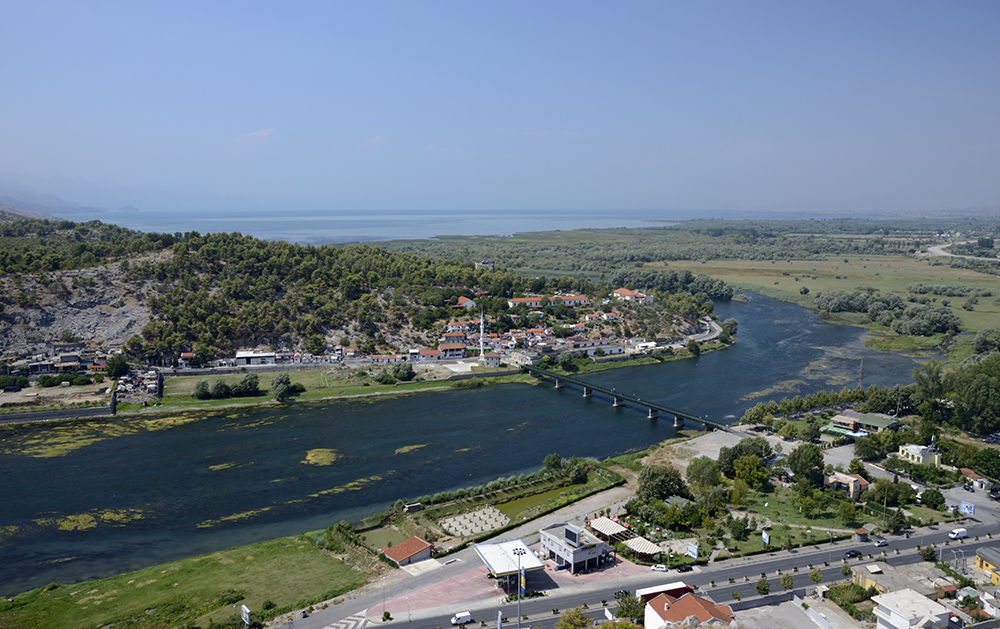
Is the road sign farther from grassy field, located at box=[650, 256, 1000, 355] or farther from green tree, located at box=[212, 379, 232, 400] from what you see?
grassy field, located at box=[650, 256, 1000, 355]

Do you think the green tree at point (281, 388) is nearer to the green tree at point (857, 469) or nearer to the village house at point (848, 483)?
the village house at point (848, 483)

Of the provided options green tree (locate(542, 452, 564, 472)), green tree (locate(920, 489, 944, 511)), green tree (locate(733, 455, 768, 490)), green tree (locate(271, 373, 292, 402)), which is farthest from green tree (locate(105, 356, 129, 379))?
green tree (locate(920, 489, 944, 511))

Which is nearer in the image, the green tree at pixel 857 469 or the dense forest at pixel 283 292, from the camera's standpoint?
the green tree at pixel 857 469

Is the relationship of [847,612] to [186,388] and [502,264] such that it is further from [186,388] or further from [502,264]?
[502,264]

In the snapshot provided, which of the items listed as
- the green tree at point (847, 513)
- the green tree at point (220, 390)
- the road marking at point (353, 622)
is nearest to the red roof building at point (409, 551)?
the road marking at point (353, 622)

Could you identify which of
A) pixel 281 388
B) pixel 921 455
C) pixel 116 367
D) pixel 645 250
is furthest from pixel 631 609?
pixel 645 250

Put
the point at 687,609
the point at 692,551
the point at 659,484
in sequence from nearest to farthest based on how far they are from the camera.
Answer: the point at 687,609
the point at 692,551
the point at 659,484

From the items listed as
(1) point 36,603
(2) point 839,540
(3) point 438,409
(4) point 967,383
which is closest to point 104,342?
(3) point 438,409

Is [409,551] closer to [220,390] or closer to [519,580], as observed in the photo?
[519,580]
